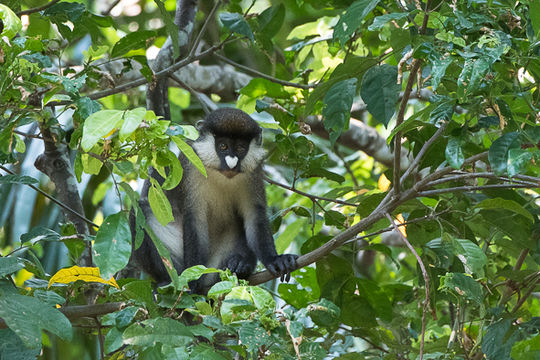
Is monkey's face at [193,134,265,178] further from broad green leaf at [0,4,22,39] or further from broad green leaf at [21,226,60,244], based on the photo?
broad green leaf at [0,4,22,39]

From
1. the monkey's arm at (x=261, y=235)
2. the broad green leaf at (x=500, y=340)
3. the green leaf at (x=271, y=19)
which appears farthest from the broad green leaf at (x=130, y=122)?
the green leaf at (x=271, y=19)

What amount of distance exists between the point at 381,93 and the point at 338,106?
0.18 m

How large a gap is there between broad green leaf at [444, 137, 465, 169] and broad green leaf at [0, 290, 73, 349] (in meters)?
1.34

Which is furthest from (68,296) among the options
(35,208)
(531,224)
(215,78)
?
(215,78)

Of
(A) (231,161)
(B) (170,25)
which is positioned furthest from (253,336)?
(A) (231,161)

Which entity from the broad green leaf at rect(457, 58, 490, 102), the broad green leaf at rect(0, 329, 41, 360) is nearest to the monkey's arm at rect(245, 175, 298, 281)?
the broad green leaf at rect(0, 329, 41, 360)

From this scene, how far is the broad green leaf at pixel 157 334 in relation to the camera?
83.8 inches

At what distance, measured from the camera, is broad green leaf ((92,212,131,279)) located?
6.82ft

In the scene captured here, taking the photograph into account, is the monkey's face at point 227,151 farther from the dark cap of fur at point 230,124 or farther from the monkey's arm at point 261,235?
the monkey's arm at point 261,235

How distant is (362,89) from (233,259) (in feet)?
6.39

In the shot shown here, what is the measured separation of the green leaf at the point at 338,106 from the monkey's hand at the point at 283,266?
1.17m

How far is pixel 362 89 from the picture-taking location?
9.49 ft

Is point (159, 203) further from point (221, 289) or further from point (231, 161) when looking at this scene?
point (231, 161)

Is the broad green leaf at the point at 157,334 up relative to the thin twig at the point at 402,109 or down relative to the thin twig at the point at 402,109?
down
